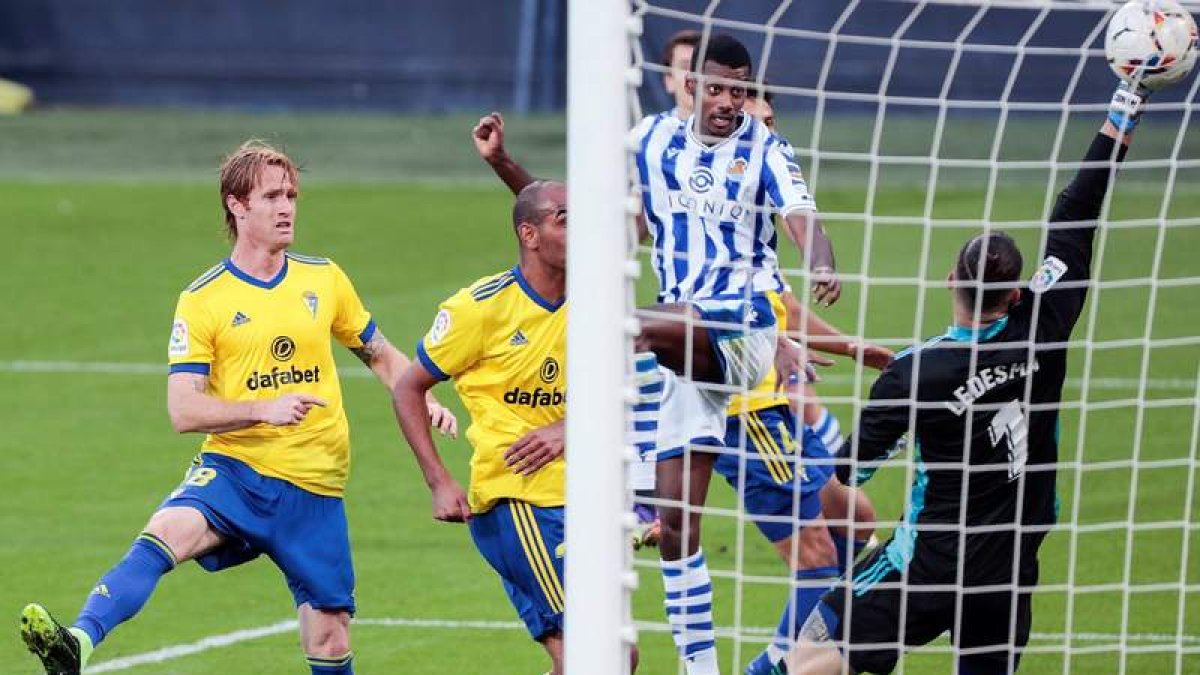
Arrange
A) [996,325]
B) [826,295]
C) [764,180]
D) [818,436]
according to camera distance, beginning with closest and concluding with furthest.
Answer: [996,325], [826,295], [764,180], [818,436]

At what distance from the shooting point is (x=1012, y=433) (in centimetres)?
648

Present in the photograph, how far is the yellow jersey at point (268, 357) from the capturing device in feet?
23.9

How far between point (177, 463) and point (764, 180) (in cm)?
532

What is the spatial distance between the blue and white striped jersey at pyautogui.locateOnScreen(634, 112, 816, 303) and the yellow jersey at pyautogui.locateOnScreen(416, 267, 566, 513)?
1.17 meters

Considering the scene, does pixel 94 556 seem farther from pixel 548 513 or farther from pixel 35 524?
pixel 548 513

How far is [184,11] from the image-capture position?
29.7m

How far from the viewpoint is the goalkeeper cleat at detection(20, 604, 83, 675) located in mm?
6672

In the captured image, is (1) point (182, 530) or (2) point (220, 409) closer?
(2) point (220, 409)

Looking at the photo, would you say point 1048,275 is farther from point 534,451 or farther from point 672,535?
point 672,535

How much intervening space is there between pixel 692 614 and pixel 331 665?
135 cm

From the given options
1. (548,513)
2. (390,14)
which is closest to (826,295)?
(548,513)

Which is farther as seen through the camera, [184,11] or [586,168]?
[184,11]

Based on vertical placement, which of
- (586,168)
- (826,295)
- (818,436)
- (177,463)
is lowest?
(177,463)

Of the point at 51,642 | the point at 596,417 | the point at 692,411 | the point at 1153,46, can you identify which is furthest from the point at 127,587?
the point at 1153,46
